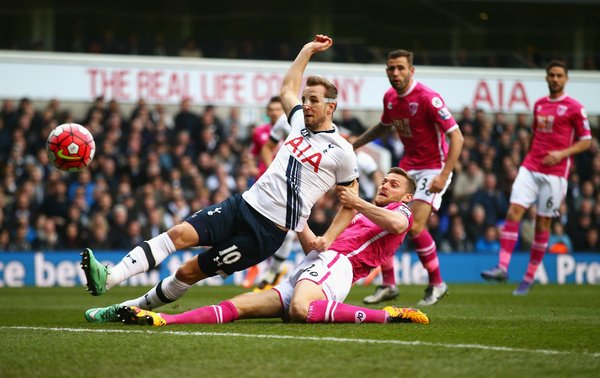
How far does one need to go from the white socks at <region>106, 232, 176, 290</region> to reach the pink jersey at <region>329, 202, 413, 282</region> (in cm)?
158

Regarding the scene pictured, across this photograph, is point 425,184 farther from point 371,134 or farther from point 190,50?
point 190,50

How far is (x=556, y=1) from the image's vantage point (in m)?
26.8

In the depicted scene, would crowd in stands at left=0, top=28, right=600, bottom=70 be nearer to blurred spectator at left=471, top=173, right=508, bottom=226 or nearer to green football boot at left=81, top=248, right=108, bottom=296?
blurred spectator at left=471, top=173, right=508, bottom=226

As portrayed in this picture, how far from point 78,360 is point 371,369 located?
174cm

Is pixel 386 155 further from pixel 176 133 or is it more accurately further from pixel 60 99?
pixel 60 99

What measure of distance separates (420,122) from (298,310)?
147 inches

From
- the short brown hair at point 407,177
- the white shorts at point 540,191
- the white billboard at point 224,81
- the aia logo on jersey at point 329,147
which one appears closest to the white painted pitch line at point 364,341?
the aia logo on jersey at point 329,147

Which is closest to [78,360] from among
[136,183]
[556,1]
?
[136,183]

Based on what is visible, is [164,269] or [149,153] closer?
[164,269]

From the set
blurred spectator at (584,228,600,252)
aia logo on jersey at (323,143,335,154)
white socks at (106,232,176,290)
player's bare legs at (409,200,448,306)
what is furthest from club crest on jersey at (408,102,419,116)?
blurred spectator at (584,228,600,252)

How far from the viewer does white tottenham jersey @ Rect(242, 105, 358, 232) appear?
7.79 metres

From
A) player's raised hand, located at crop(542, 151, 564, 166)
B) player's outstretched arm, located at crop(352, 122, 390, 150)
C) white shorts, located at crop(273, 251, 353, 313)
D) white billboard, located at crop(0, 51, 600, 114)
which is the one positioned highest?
white billboard, located at crop(0, 51, 600, 114)

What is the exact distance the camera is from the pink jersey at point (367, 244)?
8414 mm

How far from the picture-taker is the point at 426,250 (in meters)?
11.2
